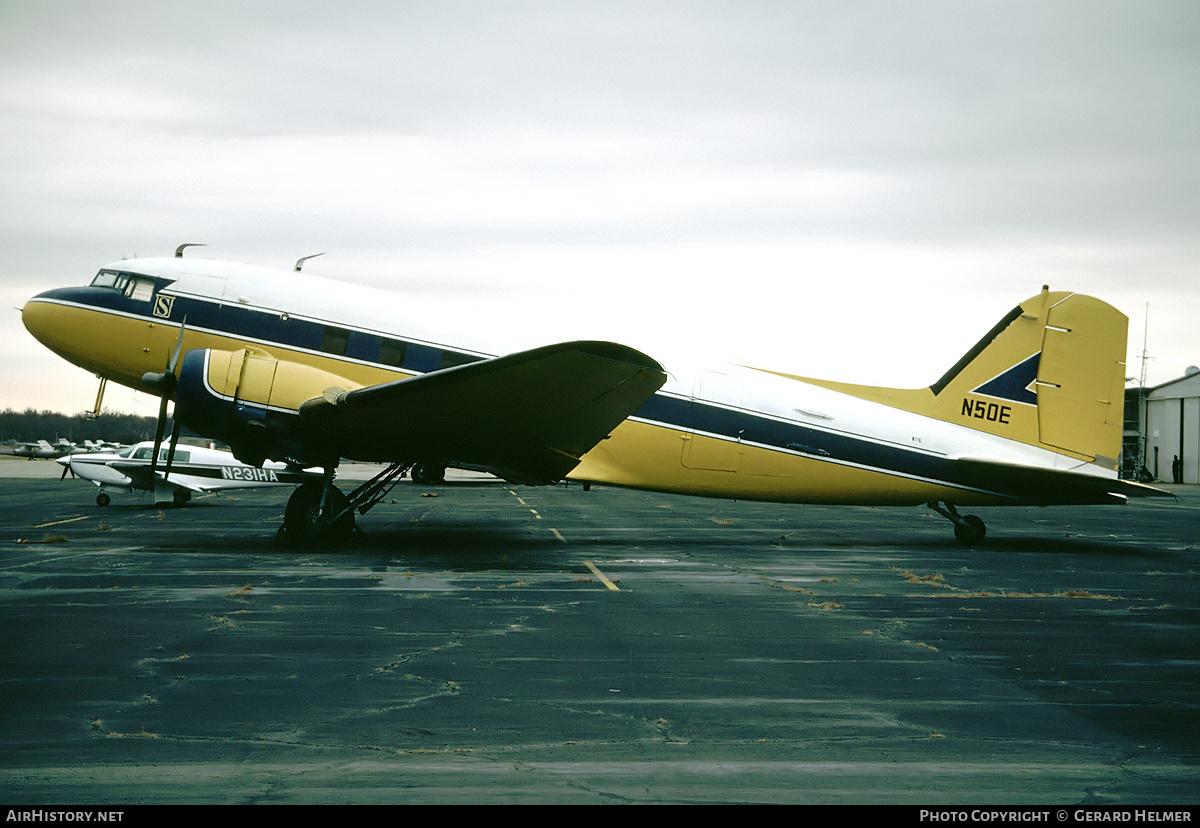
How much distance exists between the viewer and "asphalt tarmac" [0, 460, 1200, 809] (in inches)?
178

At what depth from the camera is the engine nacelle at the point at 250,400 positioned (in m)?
14.1

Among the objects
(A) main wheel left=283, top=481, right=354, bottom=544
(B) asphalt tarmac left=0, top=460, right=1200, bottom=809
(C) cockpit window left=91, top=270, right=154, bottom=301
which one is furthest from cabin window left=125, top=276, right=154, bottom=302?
(B) asphalt tarmac left=0, top=460, right=1200, bottom=809

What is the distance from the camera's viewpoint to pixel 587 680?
661 centimetres

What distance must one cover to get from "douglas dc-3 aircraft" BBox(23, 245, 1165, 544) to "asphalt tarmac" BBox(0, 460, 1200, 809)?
2.00 metres

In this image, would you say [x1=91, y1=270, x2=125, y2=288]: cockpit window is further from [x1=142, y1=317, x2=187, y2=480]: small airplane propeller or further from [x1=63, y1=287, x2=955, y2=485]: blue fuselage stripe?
[x1=142, y1=317, x2=187, y2=480]: small airplane propeller

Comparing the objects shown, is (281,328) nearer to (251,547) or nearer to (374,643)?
(251,547)

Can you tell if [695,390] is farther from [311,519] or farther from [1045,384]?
[311,519]

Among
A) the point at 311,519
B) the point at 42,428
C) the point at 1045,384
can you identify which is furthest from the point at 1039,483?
the point at 42,428

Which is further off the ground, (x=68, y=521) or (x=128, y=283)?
(x=128, y=283)

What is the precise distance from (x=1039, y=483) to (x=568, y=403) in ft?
30.4

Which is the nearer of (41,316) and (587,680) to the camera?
Result: (587,680)

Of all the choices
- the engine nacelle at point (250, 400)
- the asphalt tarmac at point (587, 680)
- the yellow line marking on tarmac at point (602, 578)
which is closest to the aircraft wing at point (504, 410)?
the engine nacelle at point (250, 400)

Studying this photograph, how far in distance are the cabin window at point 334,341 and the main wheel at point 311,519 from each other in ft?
7.56
